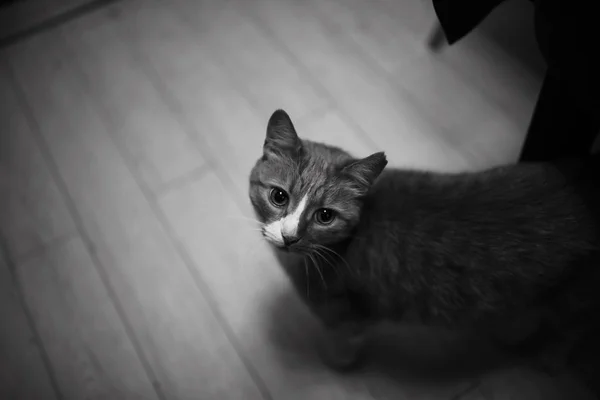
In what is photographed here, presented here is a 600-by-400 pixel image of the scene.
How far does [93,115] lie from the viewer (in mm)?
1546

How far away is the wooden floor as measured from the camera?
1.17 m

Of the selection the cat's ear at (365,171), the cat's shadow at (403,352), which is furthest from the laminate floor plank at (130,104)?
the cat's ear at (365,171)

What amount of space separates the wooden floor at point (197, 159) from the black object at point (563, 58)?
0.35 meters

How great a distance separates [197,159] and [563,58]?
105cm

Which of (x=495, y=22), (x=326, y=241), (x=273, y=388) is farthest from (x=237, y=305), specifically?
(x=495, y=22)

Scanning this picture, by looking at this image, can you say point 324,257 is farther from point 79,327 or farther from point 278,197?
point 79,327

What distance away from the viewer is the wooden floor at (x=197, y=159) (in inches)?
46.0

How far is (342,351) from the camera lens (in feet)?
3.65

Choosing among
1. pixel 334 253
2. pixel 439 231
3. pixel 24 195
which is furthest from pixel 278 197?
pixel 24 195

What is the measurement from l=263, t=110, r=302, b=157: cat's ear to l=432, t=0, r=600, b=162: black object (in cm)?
34

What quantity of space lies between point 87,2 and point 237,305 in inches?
53.5

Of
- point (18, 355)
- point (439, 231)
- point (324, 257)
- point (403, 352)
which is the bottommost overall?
point (18, 355)

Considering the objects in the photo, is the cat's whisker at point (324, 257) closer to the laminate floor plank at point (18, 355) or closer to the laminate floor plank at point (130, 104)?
the laminate floor plank at point (130, 104)

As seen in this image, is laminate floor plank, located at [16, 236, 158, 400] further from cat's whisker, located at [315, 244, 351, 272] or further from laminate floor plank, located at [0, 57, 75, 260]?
cat's whisker, located at [315, 244, 351, 272]
